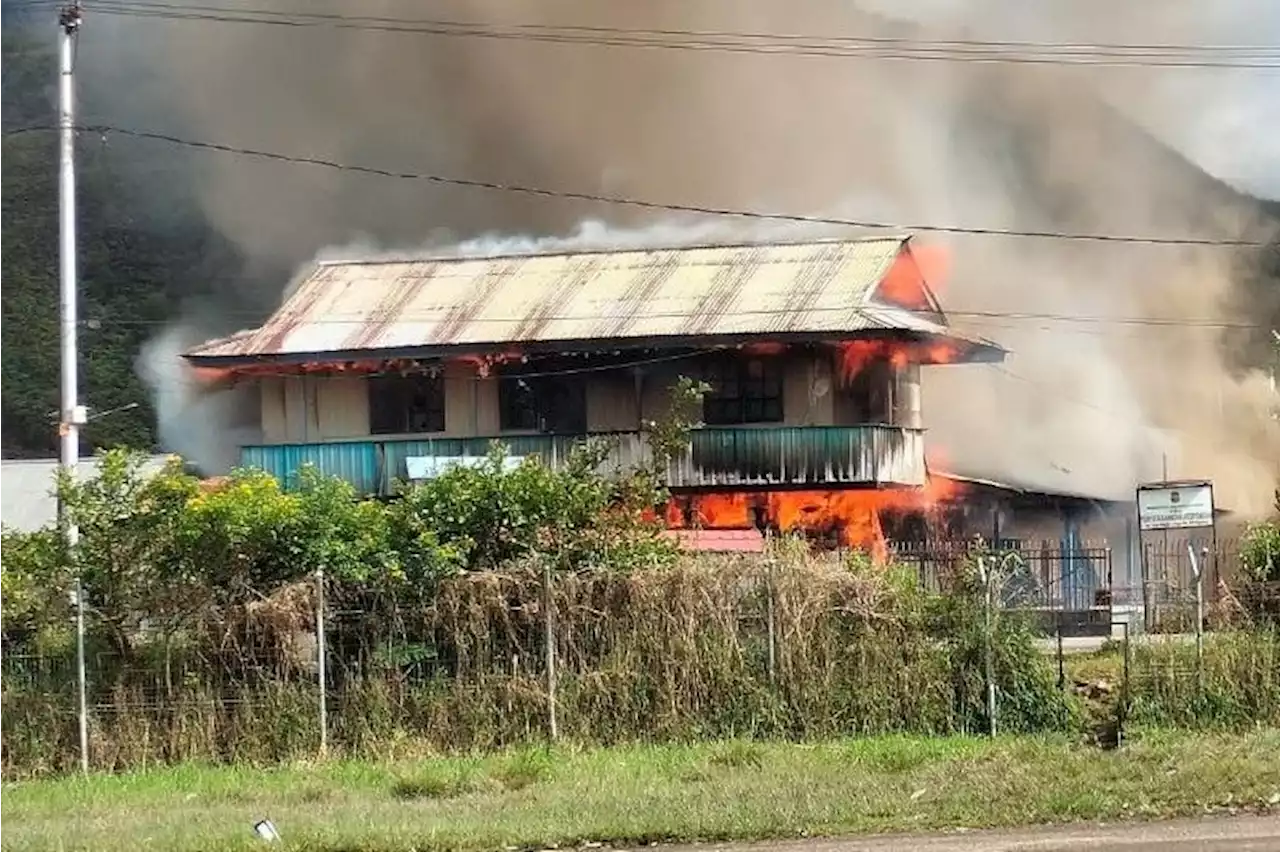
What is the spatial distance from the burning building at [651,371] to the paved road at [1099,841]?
59.1 feet

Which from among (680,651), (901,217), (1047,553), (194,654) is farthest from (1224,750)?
(901,217)

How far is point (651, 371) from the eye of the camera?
1176 inches

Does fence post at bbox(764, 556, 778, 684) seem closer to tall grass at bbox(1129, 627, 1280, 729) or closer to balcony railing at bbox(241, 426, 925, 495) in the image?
tall grass at bbox(1129, 627, 1280, 729)

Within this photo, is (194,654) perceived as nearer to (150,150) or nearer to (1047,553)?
(1047,553)

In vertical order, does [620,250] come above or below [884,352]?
above

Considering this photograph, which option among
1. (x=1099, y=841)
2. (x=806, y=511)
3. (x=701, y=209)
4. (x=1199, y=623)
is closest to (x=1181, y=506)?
(x=1199, y=623)

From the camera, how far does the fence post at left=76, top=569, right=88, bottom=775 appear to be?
47.7 ft

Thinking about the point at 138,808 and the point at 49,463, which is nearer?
the point at 138,808

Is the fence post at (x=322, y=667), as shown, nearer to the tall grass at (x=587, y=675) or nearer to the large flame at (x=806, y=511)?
the tall grass at (x=587, y=675)

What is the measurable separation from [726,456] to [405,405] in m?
6.19

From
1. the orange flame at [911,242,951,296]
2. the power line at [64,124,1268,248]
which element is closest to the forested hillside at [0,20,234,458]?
the power line at [64,124,1268,248]

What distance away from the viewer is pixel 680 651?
47.6 ft

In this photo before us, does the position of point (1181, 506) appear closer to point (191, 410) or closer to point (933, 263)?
point (933, 263)

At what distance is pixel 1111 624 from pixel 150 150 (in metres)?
40.8
